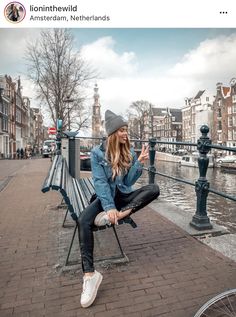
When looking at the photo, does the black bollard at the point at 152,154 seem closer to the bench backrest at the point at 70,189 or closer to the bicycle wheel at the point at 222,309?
the bench backrest at the point at 70,189

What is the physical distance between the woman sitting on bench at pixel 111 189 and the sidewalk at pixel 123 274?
219 millimetres

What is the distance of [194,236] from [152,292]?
3.83 ft

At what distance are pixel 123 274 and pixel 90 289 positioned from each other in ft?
1.48

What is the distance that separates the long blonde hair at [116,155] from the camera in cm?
236

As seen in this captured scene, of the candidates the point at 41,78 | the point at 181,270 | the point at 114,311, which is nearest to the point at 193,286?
the point at 181,270

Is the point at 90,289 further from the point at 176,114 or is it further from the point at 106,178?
the point at 176,114
